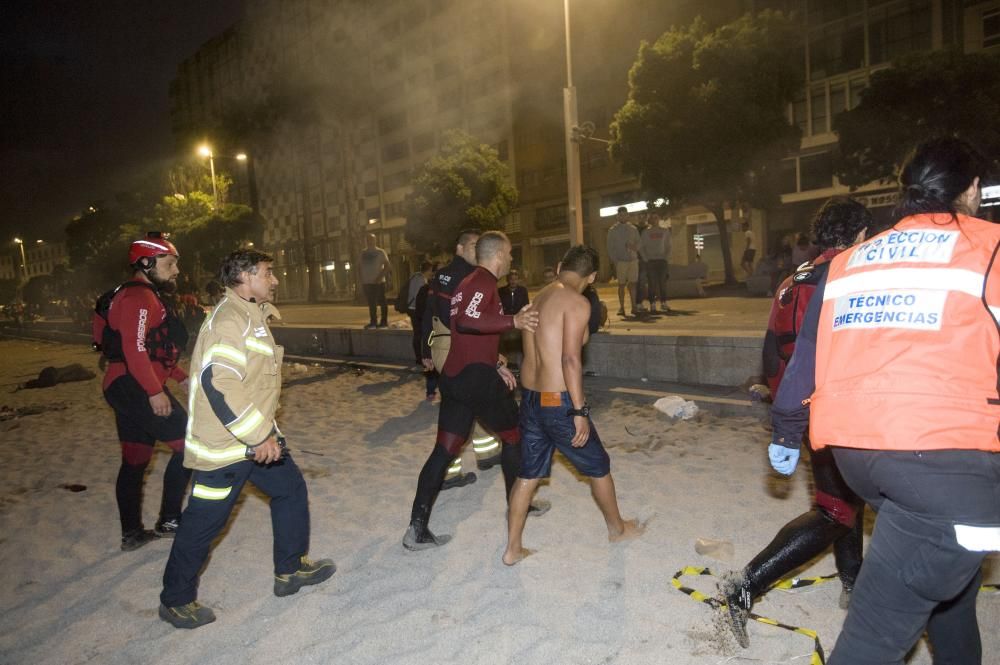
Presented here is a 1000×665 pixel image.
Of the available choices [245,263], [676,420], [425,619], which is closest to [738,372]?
[676,420]

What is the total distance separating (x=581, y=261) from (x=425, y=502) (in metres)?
1.68

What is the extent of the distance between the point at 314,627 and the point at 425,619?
53cm

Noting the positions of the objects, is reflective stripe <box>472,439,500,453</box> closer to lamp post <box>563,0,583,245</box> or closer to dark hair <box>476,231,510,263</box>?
dark hair <box>476,231,510,263</box>

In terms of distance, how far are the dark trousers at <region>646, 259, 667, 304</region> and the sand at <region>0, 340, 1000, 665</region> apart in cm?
544

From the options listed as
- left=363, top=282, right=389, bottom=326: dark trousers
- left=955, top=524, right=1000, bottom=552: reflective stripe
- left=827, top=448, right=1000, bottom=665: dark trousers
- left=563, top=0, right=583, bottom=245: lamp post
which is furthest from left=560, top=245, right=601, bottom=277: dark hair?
left=563, top=0, right=583, bottom=245: lamp post

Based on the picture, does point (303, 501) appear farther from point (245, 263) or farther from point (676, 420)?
point (676, 420)

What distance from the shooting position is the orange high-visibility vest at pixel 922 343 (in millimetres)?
1637

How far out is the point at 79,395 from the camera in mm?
11055

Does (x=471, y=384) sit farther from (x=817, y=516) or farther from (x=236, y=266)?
(x=817, y=516)

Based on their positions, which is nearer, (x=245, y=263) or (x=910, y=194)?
(x=910, y=194)

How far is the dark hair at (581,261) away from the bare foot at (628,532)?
1478mm

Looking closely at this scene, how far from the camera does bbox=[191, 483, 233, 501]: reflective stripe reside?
9.86 feet

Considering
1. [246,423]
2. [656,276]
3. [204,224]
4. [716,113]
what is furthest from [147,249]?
[204,224]

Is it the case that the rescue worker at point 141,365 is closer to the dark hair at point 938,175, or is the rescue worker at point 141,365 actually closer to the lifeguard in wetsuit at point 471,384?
the lifeguard in wetsuit at point 471,384
